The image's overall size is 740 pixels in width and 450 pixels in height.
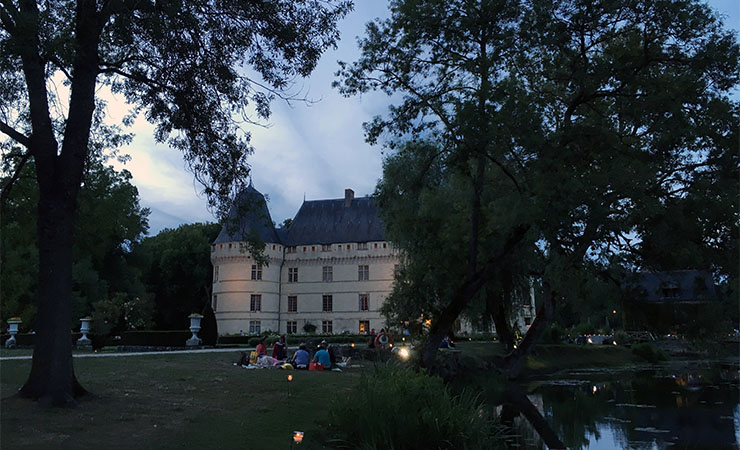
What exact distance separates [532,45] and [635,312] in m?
9.29

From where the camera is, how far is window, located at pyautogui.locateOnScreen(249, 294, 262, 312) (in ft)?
145

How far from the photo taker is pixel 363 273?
45.6m

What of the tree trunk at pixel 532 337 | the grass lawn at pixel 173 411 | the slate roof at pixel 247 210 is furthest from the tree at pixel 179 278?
the slate roof at pixel 247 210

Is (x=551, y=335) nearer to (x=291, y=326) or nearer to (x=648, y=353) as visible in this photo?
(x=648, y=353)

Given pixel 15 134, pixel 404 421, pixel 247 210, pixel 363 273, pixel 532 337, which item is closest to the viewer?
pixel 404 421

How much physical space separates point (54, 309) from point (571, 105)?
475 inches

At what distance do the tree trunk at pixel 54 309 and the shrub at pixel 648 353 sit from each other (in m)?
32.2

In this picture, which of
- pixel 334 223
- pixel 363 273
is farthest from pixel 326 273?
pixel 334 223

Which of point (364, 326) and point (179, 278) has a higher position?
point (179, 278)

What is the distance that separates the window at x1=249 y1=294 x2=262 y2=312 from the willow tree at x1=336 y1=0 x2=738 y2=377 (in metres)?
30.4

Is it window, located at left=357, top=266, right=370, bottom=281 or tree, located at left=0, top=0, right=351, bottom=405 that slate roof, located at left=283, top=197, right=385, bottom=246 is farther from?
tree, located at left=0, top=0, right=351, bottom=405

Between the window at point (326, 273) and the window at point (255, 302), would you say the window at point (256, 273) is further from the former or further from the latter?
the window at point (326, 273)

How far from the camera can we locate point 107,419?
6.88m

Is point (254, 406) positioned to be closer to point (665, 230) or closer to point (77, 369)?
point (77, 369)
